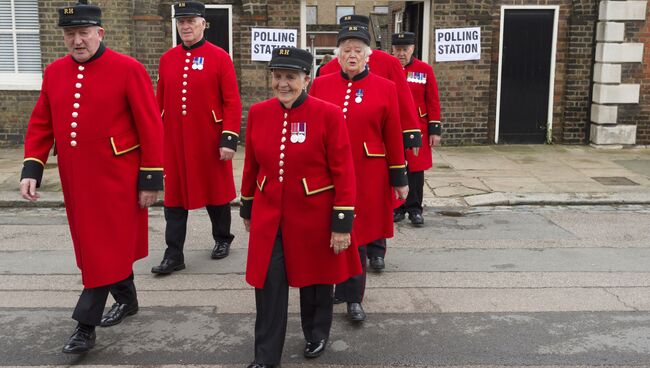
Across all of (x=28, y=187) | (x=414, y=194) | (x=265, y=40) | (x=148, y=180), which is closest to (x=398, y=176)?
(x=148, y=180)

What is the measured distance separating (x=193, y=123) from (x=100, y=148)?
5.95ft

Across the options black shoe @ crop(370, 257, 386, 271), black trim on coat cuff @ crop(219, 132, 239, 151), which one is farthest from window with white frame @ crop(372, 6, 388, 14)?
black shoe @ crop(370, 257, 386, 271)

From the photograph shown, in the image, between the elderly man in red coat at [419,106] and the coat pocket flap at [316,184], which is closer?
the coat pocket flap at [316,184]

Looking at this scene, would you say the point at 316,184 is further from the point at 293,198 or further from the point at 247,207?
the point at 247,207

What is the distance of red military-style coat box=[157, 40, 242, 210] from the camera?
6.24 meters

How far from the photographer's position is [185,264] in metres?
6.61

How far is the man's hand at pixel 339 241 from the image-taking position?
4.22 meters

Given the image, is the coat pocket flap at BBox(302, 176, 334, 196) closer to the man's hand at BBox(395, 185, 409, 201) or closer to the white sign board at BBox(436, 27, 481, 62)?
the man's hand at BBox(395, 185, 409, 201)

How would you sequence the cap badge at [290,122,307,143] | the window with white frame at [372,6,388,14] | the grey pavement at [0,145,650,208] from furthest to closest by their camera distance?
the window with white frame at [372,6,388,14] → the grey pavement at [0,145,650,208] → the cap badge at [290,122,307,143]

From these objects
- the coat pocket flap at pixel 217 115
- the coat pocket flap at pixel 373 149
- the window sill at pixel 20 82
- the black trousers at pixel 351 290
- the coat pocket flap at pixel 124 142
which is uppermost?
the window sill at pixel 20 82

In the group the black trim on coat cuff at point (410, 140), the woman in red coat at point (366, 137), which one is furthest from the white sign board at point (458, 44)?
the woman in red coat at point (366, 137)

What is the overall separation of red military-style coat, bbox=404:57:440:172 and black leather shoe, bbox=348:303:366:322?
2.79 meters

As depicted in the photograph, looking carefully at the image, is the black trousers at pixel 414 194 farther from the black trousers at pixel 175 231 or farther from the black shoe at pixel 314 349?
the black shoe at pixel 314 349

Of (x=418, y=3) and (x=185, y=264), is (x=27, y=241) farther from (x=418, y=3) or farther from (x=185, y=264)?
(x=418, y=3)
